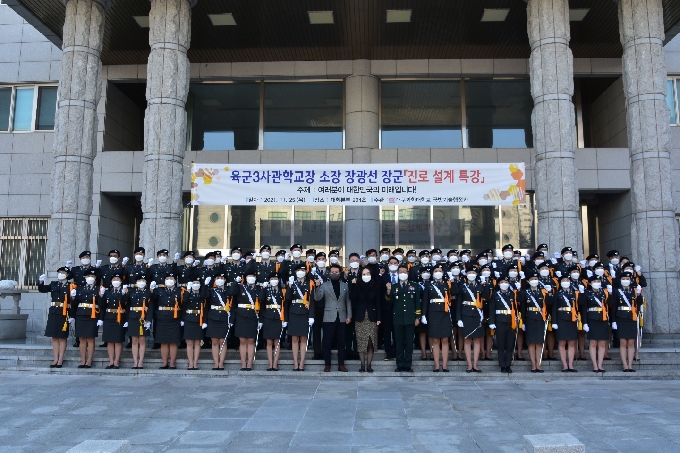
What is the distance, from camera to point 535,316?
9953mm

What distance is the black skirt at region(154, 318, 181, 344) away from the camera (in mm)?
10109

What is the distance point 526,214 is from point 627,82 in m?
5.22

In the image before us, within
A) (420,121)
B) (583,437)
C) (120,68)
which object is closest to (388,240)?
(420,121)

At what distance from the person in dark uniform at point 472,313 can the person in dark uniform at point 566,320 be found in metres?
1.22

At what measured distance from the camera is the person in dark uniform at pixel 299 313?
10008mm

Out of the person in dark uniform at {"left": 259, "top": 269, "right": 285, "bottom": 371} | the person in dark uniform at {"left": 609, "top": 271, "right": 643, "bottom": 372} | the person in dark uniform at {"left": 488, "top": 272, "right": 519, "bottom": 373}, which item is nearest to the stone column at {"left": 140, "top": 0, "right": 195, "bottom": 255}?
the person in dark uniform at {"left": 259, "top": 269, "right": 285, "bottom": 371}

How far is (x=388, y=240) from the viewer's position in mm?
17078

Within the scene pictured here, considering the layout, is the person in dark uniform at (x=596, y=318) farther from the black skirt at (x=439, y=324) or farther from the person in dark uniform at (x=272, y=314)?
the person in dark uniform at (x=272, y=314)

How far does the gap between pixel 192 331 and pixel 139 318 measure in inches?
39.3

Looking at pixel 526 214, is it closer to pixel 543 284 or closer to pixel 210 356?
pixel 543 284

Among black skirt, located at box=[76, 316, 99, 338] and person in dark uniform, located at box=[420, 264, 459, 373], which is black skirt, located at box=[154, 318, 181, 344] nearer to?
black skirt, located at box=[76, 316, 99, 338]

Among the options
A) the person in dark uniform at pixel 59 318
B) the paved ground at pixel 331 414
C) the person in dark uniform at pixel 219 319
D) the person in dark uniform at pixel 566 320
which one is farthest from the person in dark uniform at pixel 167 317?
the person in dark uniform at pixel 566 320

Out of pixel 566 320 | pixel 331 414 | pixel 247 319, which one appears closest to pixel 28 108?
pixel 247 319

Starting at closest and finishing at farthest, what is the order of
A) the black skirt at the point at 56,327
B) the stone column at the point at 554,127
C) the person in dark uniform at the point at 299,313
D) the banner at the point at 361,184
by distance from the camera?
the person in dark uniform at the point at 299,313
the black skirt at the point at 56,327
the stone column at the point at 554,127
the banner at the point at 361,184
